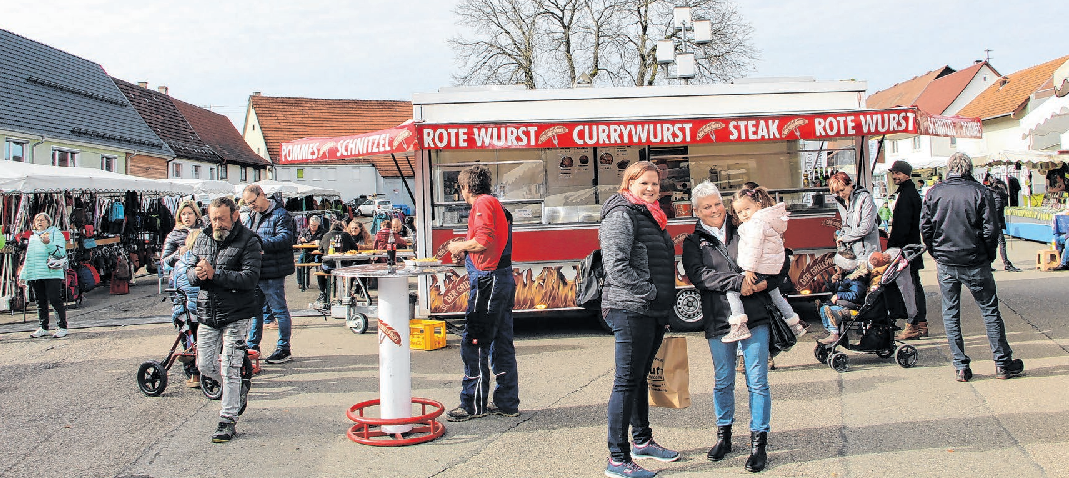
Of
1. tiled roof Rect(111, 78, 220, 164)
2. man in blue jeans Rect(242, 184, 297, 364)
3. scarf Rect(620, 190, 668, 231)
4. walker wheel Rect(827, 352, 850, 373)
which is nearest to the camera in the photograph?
scarf Rect(620, 190, 668, 231)

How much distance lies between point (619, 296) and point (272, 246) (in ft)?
14.6

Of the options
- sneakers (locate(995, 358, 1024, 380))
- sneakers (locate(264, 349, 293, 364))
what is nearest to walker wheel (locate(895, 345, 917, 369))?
sneakers (locate(995, 358, 1024, 380))

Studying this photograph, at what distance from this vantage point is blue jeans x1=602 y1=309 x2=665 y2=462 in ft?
14.5

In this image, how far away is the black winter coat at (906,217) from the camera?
838 cm

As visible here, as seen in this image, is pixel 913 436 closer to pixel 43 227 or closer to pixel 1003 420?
pixel 1003 420

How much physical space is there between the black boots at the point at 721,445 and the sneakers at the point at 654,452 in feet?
0.68

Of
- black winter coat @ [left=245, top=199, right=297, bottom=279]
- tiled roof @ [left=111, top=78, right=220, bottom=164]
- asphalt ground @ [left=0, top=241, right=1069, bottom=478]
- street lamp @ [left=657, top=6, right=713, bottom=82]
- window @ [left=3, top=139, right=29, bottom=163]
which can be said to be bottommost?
asphalt ground @ [left=0, top=241, right=1069, bottom=478]

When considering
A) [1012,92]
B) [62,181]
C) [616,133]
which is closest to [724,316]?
[616,133]

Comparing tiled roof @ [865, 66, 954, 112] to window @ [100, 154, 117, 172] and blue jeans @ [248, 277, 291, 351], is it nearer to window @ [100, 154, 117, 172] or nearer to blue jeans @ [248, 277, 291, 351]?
window @ [100, 154, 117, 172]

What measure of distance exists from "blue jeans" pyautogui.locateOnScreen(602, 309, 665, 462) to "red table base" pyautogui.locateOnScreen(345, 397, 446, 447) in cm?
140

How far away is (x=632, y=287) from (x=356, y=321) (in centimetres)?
615

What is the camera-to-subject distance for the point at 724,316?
4656 millimetres

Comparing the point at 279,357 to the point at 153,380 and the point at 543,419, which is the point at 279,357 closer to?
the point at 153,380

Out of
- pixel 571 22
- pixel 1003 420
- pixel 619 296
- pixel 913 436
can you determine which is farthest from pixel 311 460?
pixel 571 22
